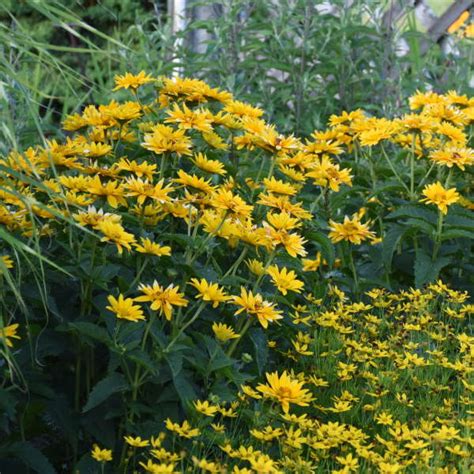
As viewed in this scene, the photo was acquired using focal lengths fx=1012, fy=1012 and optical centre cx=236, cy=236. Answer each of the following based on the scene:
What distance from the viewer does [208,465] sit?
6.32ft

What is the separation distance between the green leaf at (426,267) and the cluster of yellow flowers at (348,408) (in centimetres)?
4

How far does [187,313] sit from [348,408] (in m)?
0.45

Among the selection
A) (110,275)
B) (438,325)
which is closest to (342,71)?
(438,325)

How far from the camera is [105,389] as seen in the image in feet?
7.24

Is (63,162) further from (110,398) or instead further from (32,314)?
(110,398)

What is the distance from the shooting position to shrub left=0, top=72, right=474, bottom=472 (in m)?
2.24

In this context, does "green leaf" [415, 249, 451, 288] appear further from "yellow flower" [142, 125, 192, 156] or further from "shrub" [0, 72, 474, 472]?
"yellow flower" [142, 125, 192, 156]

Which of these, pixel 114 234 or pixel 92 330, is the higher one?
pixel 114 234

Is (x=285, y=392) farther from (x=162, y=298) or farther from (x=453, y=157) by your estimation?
(x=453, y=157)

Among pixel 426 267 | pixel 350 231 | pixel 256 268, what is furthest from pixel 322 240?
pixel 426 267

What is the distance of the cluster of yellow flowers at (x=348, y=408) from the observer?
2.19 m

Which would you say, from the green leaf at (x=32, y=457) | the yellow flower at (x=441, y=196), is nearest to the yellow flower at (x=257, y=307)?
the green leaf at (x=32, y=457)

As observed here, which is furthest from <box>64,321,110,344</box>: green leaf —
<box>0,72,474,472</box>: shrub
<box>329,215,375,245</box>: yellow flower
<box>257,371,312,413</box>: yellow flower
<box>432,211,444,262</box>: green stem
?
<box>432,211,444,262</box>: green stem

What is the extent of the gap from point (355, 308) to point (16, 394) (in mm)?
1051
